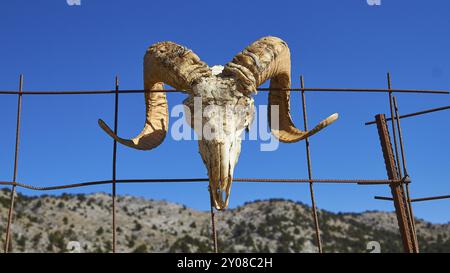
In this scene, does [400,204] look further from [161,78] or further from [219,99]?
[161,78]

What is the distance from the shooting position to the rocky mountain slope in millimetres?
48062

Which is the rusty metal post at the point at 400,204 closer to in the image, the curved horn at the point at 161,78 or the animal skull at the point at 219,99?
the animal skull at the point at 219,99

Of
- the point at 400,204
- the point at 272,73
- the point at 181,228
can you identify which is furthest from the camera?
the point at 181,228

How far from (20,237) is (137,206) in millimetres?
19364

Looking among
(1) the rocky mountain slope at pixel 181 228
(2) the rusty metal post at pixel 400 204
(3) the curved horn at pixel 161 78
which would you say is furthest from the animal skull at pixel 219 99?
(1) the rocky mountain slope at pixel 181 228

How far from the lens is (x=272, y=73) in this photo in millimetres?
8906

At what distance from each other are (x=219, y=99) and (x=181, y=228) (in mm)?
51281

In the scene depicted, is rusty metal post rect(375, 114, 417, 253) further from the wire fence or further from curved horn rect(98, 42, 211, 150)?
curved horn rect(98, 42, 211, 150)

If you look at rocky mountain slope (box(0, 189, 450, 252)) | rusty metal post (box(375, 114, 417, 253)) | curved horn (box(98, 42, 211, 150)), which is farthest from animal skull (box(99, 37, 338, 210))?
rocky mountain slope (box(0, 189, 450, 252))

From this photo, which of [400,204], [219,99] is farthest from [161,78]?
[400,204]

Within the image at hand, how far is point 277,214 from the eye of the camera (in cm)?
5959

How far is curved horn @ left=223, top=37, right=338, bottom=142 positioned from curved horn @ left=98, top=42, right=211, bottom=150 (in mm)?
540

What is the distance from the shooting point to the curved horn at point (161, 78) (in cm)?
800
